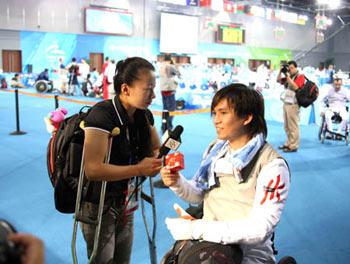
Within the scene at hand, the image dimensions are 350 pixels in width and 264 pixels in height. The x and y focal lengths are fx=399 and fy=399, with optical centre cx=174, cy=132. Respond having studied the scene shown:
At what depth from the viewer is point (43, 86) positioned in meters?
16.3

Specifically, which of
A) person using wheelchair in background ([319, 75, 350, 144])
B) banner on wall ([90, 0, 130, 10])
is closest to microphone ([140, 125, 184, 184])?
person using wheelchair in background ([319, 75, 350, 144])

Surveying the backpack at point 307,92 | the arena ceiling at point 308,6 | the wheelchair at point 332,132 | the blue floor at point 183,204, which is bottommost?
the blue floor at point 183,204

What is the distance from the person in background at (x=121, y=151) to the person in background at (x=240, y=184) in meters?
0.30

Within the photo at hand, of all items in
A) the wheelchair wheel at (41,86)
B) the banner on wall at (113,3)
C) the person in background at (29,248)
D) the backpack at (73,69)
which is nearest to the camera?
the person in background at (29,248)

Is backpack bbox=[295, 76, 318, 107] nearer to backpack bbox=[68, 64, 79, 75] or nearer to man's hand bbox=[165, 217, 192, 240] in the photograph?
man's hand bbox=[165, 217, 192, 240]

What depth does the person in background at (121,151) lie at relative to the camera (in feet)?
5.94

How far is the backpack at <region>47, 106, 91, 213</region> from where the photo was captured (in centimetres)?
189

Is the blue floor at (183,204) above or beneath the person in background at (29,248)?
beneath

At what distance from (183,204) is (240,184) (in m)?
2.65

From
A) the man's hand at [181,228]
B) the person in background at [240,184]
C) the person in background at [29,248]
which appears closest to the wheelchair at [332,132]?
the person in background at [240,184]

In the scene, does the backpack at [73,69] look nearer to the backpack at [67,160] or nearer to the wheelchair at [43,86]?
the wheelchair at [43,86]

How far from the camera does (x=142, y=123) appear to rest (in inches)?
83.9

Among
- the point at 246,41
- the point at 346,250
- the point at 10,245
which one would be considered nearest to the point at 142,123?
the point at 10,245

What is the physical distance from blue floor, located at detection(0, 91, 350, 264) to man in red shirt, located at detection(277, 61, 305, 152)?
0.26 metres
